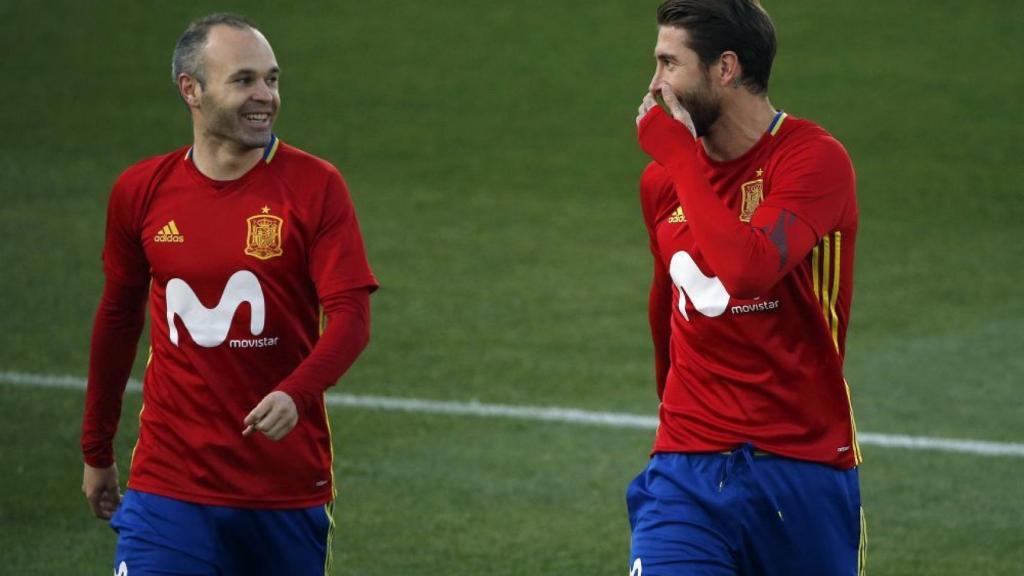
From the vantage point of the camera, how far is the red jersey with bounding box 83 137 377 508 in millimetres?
5273

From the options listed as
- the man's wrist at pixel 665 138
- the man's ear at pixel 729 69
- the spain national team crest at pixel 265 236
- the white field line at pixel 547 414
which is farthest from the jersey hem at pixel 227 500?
the white field line at pixel 547 414

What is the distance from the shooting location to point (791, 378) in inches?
198

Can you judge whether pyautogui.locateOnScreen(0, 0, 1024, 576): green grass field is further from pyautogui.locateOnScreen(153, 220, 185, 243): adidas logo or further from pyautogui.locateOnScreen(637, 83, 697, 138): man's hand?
pyautogui.locateOnScreen(637, 83, 697, 138): man's hand

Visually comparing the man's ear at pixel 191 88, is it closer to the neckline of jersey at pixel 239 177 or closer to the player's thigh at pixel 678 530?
the neckline of jersey at pixel 239 177

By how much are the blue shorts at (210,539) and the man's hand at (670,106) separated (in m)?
1.49

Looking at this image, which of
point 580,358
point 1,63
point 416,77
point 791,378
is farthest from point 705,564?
point 1,63

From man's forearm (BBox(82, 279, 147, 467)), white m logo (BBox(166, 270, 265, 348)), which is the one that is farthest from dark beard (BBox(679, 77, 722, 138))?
man's forearm (BBox(82, 279, 147, 467))

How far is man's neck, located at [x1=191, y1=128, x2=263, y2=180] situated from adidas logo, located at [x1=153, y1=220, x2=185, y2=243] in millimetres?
190

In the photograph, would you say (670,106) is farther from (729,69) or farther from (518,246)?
(518,246)

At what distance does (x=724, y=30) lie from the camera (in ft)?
16.5

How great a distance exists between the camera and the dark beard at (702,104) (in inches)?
199

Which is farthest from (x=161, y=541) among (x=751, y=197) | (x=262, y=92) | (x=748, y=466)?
(x=751, y=197)

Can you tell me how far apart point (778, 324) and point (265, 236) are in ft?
4.78

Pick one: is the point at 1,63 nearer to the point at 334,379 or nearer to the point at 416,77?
the point at 416,77
